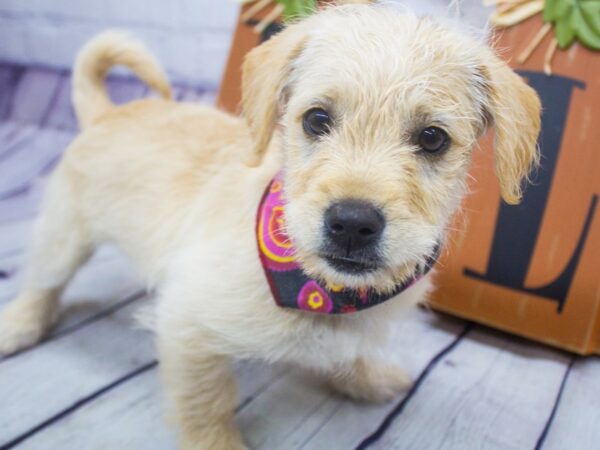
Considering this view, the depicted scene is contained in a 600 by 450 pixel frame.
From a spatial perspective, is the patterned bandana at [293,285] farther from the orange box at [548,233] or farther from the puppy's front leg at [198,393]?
the orange box at [548,233]

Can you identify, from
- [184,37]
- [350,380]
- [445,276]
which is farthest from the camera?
[184,37]

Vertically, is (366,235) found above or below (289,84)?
below

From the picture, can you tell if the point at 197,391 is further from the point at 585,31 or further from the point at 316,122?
the point at 585,31

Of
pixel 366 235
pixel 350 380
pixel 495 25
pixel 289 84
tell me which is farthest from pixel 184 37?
pixel 366 235

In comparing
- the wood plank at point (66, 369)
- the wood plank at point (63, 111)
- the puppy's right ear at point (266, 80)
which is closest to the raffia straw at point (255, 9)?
the puppy's right ear at point (266, 80)

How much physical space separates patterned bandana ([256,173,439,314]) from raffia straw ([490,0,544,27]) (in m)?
1.03

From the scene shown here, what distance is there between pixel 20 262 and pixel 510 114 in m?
1.92

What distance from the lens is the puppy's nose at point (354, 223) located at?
100 centimetres

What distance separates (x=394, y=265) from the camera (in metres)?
1.06

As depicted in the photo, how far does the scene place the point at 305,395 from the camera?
1.66 meters

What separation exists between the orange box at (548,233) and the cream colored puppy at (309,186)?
1.72 feet

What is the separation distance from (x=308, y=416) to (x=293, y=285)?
0.52m

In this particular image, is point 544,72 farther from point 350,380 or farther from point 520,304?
point 350,380

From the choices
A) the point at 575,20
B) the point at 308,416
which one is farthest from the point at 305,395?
the point at 575,20
